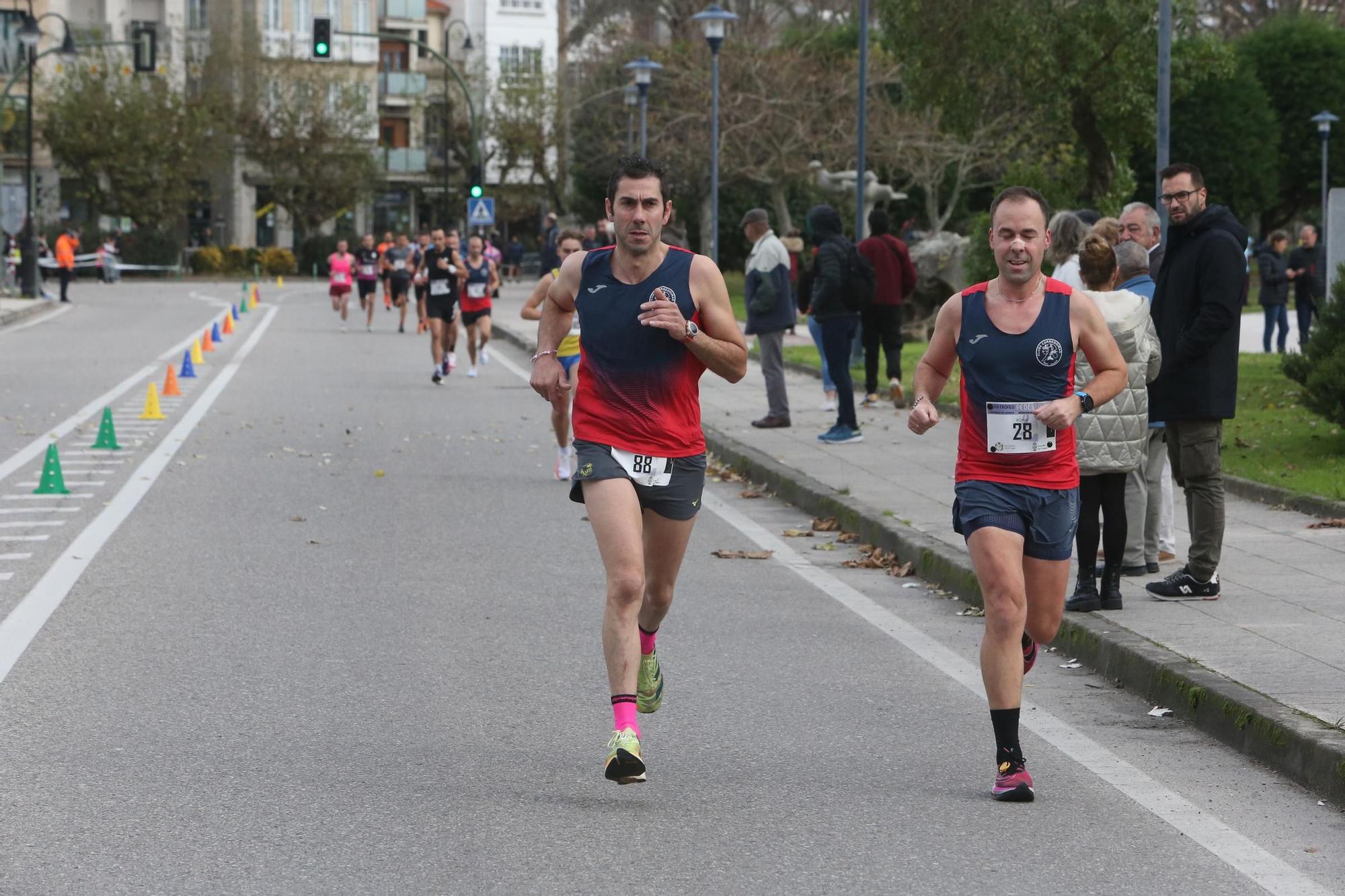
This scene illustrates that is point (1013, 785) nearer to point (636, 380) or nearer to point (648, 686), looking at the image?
point (648, 686)

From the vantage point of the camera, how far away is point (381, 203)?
96750 millimetres

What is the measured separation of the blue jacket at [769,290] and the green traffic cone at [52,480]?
20.8ft

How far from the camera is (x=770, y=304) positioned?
701 inches

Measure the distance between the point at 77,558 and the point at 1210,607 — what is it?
5571 mm

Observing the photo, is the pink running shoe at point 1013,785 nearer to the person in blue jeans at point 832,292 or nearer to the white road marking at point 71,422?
the white road marking at point 71,422

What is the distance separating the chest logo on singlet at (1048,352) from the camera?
20.2 ft

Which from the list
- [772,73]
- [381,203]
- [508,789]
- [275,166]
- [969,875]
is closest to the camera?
[969,875]

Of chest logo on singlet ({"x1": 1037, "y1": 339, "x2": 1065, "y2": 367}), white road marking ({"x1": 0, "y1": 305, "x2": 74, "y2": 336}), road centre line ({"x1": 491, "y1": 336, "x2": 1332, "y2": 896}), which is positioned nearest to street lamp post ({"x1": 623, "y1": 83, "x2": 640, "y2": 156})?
white road marking ({"x1": 0, "y1": 305, "x2": 74, "y2": 336})

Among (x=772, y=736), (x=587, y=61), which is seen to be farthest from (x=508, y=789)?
(x=587, y=61)

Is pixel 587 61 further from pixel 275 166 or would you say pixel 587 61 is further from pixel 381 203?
pixel 381 203

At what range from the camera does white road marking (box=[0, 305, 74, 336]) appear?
3666 cm

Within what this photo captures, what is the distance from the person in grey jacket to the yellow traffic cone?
18.2 ft

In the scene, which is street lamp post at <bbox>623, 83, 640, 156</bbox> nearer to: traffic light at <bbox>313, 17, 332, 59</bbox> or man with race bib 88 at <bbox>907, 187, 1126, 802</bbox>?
traffic light at <bbox>313, 17, 332, 59</bbox>

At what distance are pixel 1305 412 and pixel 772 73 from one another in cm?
3627
